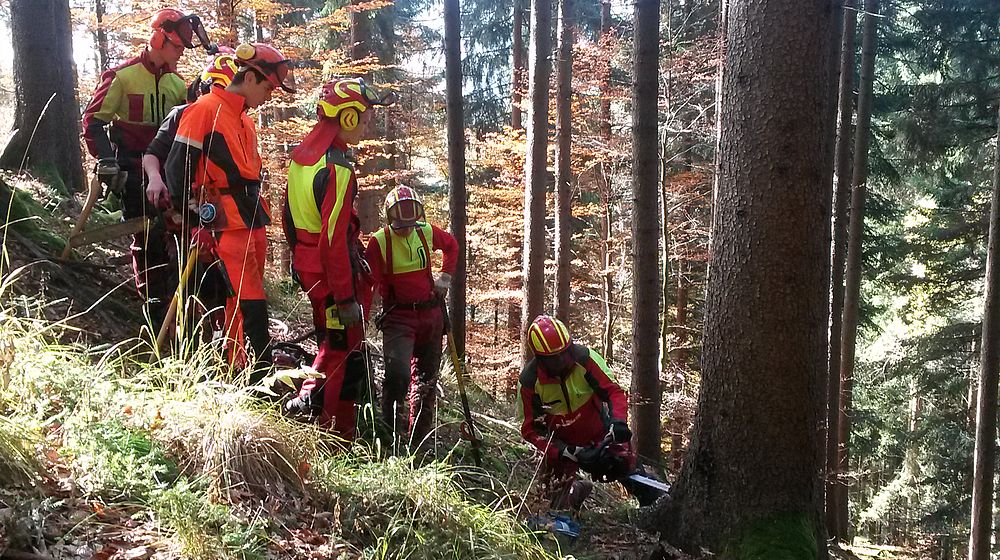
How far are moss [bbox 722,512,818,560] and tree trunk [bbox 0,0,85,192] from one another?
6810 mm

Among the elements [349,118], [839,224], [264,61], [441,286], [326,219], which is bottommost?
[441,286]

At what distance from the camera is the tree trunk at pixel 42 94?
6.48 meters

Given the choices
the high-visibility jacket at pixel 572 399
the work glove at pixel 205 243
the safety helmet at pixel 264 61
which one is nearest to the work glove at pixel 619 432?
the high-visibility jacket at pixel 572 399

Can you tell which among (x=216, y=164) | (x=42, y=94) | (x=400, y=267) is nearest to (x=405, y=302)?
(x=400, y=267)

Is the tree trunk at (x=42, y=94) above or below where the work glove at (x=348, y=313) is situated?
above

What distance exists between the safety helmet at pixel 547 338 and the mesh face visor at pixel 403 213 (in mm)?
1424

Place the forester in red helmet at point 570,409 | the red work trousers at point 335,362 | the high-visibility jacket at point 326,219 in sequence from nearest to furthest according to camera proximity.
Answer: the high-visibility jacket at point 326,219 < the red work trousers at point 335,362 < the forester in red helmet at point 570,409

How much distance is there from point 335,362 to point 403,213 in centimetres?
150

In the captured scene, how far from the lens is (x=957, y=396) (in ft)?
61.5

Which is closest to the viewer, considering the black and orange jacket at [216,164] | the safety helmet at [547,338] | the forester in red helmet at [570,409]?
the black and orange jacket at [216,164]

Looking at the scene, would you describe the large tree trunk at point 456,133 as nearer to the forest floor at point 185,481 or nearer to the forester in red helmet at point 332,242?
the forester in red helmet at point 332,242

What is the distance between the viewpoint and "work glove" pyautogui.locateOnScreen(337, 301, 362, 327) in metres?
4.25

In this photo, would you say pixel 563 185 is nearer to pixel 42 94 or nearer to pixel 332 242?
pixel 42 94

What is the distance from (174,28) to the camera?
487cm
